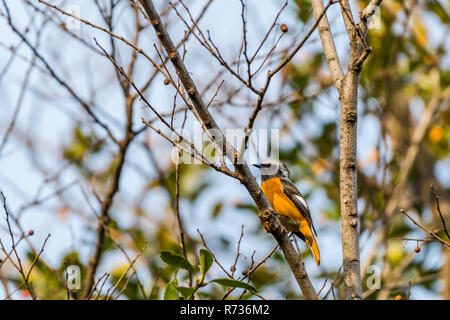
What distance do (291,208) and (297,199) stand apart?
13 centimetres

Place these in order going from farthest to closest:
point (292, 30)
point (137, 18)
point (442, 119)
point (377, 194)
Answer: point (442, 119) < point (377, 194) < point (292, 30) < point (137, 18)

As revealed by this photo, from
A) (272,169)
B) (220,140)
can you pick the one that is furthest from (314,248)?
(220,140)

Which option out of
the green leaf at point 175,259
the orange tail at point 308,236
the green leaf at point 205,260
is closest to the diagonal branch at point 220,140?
the green leaf at point 205,260

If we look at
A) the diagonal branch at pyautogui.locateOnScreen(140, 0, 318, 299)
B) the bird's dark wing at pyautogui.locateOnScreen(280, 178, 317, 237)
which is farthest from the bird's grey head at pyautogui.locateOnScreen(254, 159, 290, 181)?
the diagonal branch at pyautogui.locateOnScreen(140, 0, 318, 299)

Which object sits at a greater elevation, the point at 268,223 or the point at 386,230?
the point at 386,230

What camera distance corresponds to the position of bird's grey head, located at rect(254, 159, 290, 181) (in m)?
5.86

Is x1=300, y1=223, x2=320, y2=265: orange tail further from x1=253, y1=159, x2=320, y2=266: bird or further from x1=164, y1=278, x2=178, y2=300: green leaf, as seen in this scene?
x1=164, y1=278, x2=178, y2=300: green leaf

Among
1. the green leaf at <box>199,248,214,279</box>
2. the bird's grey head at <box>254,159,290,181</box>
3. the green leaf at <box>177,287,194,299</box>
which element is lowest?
the green leaf at <box>177,287,194,299</box>

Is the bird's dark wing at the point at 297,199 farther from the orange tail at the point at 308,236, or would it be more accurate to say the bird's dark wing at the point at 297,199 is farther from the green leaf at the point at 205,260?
the green leaf at the point at 205,260

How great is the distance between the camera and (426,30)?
22.5 ft

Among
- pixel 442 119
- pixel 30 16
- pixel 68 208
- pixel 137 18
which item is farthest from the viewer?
pixel 442 119
